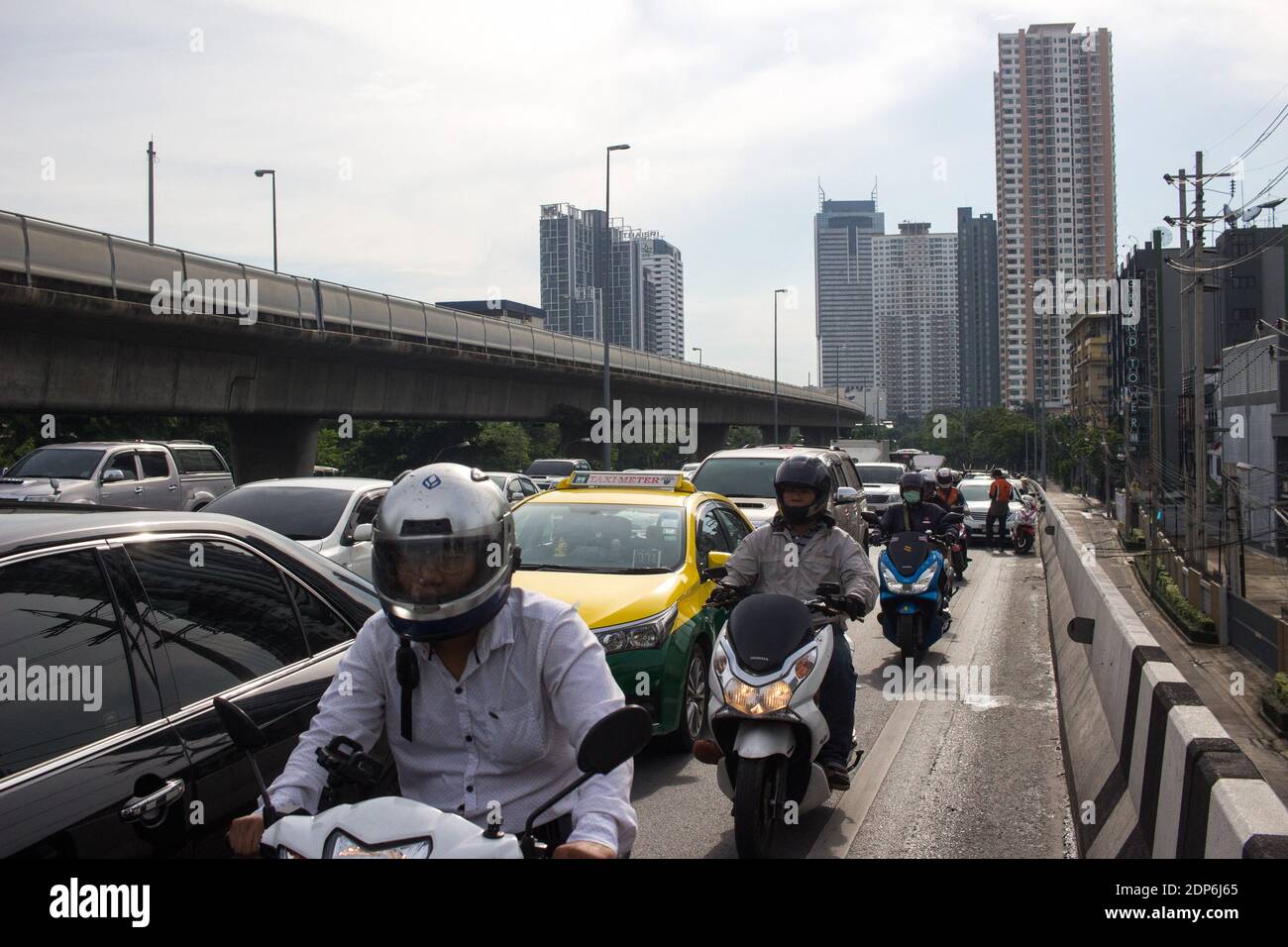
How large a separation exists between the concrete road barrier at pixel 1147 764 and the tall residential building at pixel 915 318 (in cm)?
15638

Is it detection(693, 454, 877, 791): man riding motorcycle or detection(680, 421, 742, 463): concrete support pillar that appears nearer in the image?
detection(693, 454, 877, 791): man riding motorcycle

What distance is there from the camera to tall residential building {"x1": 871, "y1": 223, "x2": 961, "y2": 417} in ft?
527

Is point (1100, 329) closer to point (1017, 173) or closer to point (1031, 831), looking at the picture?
point (1017, 173)

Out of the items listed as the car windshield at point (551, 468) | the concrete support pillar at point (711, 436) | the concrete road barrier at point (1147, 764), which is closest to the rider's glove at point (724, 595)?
the concrete road barrier at point (1147, 764)

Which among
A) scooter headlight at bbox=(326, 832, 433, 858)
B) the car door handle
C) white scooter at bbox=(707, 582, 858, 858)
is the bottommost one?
white scooter at bbox=(707, 582, 858, 858)

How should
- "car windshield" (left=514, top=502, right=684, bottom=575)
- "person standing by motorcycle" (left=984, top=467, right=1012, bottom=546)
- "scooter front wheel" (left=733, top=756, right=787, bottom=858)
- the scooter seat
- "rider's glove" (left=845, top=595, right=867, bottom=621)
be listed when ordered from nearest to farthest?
"scooter front wheel" (left=733, top=756, right=787, bottom=858) → the scooter seat → "rider's glove" (left=845, top=595, right=867, bottom=621) → "car windshield" (left=514, top=502, right=684, bottom=575) → "person standing by motorcycle" (left=984, top=467, right=1012, bottom=546)

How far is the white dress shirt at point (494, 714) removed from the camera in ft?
9.16

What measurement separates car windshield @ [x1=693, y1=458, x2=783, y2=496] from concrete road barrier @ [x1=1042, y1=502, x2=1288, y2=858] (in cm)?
713

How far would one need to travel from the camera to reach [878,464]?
3056 cm

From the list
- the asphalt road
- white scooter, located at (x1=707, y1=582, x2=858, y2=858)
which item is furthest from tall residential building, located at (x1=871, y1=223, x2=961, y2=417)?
white scooter, located at (x1=707, y1=582, x2=858, y2=858)

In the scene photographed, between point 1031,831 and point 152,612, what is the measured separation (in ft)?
14.4

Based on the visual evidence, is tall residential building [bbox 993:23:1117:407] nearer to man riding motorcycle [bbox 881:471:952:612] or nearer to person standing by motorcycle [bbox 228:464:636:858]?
man riding motorcycle [bbox 881:471:952:612]
